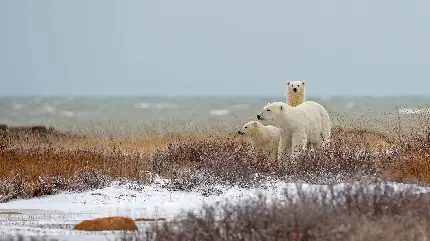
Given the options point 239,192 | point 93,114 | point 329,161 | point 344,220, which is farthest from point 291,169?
point 93,114

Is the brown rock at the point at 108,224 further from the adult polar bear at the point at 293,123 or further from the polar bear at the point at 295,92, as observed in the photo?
the polar bear at the point at 295,92

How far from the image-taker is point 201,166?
39.0 ft

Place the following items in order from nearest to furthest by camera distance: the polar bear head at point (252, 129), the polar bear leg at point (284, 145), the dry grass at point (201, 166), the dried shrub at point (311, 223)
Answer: the dried shrub at point (311, 223), the dry grass at point (201, 166), the polar bear leg at point (284, 145), the polar bear head at point (252, 129)

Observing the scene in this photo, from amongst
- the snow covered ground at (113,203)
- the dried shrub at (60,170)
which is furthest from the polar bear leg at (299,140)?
the dried shrub at (60,170)

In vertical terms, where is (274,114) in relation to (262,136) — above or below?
above

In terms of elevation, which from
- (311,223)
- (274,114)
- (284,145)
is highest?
(274,114)

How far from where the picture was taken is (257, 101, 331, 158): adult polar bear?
1273 cm

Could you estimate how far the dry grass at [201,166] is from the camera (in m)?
10.8

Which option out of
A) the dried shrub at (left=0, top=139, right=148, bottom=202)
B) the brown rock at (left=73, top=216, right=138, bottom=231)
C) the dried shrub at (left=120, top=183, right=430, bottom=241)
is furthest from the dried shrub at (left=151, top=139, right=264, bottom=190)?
Answer: the dried shrub at (left=120, top=183, right=430, bottom=241)

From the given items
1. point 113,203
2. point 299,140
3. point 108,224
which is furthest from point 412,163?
point 108,224

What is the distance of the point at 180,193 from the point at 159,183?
0.66 meters

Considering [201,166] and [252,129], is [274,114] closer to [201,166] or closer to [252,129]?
[252,129]

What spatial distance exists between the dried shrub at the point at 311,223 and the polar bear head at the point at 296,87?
8.51 meters

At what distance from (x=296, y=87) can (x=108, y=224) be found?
7.86 meters
